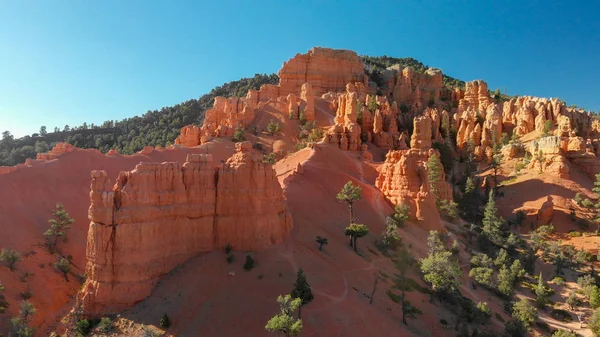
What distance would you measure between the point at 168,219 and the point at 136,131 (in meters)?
94.8

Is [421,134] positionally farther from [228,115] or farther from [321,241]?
[321,241]

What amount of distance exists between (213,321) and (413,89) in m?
82.4

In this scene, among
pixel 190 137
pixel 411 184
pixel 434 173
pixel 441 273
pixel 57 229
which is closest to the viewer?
pixel 441 273

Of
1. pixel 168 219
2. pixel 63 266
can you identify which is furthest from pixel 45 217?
pixel 168 219

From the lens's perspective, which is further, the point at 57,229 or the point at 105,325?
the point at 57,229

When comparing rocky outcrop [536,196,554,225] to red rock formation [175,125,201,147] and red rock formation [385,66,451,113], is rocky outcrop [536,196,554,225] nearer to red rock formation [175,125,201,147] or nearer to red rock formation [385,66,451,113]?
red rock formation [385,66,451,113]

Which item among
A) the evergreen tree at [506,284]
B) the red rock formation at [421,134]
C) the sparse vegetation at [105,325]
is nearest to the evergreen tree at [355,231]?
the evergreen tree at [506,284]

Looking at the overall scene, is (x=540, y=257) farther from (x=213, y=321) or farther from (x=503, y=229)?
(x=213, y=321)

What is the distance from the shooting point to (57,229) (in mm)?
42156

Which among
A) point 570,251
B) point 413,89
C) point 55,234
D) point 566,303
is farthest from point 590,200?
point 55,234

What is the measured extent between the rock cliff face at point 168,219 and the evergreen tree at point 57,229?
56.2ft

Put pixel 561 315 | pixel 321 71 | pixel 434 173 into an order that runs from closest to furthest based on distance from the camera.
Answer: pixel 561 315, pixel 434 173, pixel 321 71

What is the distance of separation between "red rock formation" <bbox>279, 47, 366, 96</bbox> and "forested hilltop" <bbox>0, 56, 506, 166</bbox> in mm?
10538

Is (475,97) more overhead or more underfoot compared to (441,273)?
more overhead
